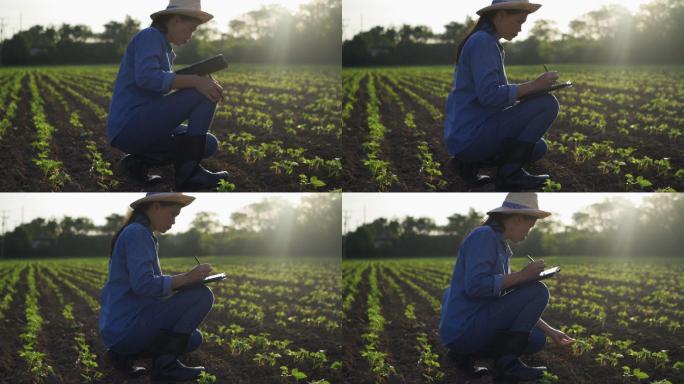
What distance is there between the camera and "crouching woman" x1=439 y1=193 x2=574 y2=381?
23.4ft

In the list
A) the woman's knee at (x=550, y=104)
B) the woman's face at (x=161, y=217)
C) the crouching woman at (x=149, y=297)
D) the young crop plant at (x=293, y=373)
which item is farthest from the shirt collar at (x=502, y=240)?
the woman's face at (x=161, y=217)

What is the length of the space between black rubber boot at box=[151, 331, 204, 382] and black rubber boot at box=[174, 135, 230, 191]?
1077mm

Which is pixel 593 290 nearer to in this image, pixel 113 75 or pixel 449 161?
pixel 449 161

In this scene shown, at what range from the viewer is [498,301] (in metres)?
7.22

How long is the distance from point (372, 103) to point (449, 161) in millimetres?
1093

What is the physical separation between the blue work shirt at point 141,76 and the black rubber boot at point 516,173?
238 centimetres


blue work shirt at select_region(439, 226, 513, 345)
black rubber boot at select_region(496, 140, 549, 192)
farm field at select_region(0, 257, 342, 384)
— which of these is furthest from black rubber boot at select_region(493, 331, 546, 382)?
farm field at select_region(0, 257, 342, 384)

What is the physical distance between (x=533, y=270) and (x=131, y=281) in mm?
2622

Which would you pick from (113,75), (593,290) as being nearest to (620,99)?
(593,290)

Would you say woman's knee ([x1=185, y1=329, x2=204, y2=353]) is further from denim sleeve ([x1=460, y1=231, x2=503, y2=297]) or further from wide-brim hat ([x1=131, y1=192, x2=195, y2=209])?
denim sleeve ([x1=460, y1=231, x2=503, y2=297])

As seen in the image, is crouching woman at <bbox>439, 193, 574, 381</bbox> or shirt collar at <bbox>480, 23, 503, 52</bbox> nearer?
crouching woman at <bbox>439, 193, 574, 381</bbox>

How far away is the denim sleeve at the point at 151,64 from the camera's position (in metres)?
7.34

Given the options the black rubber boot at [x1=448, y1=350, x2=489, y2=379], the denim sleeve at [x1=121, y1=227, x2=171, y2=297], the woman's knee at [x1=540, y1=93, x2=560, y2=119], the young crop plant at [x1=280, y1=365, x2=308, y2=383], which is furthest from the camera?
the young crop plant at [x1=280, y1=365, x2=308, y2=383]

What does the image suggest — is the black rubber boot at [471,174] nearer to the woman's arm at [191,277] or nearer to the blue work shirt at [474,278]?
Result: the blue work shirt at [474,278]
